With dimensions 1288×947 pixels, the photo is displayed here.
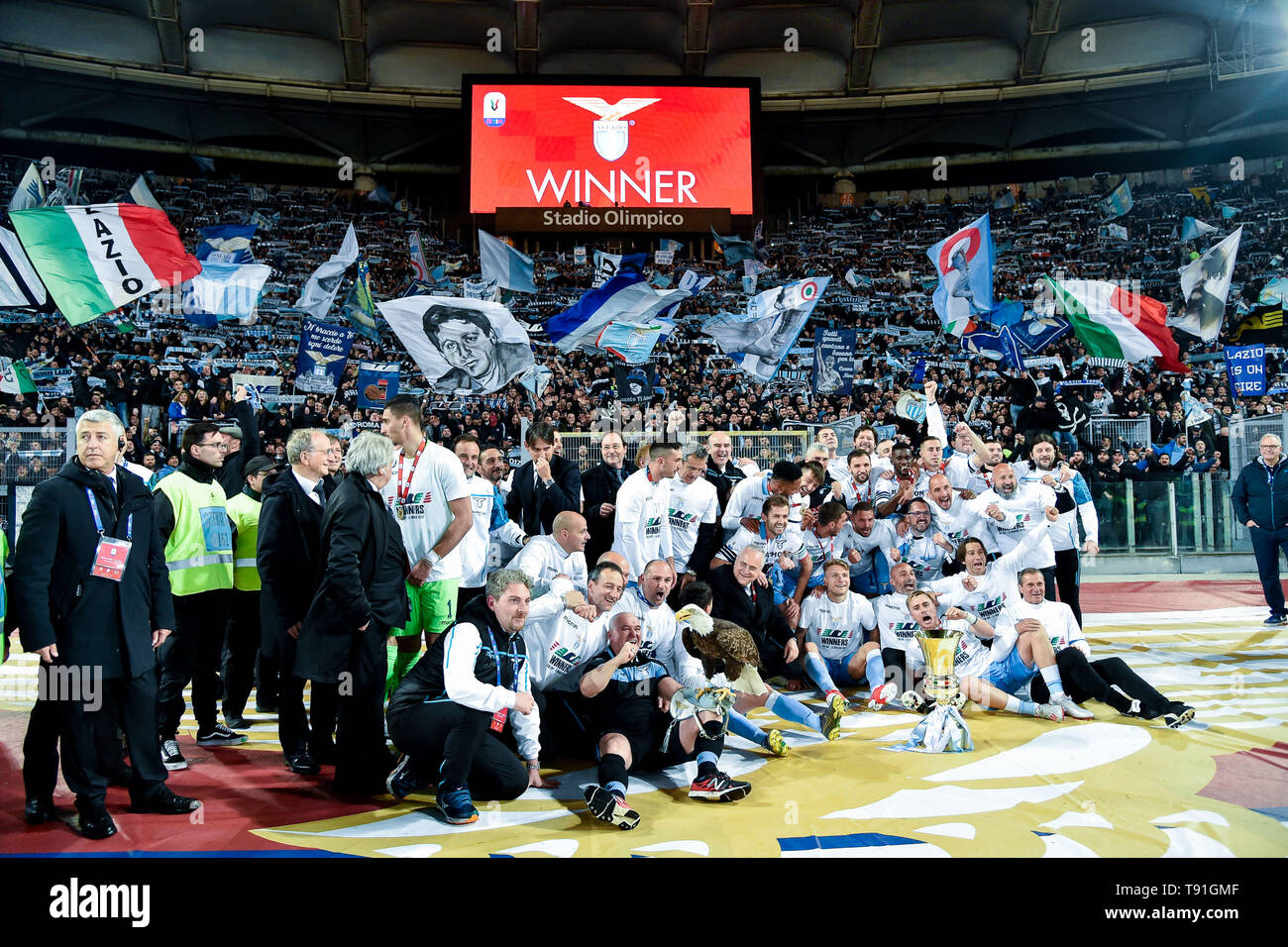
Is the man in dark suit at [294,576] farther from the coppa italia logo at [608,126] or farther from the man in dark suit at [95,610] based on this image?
the coppa italia logo at [608,126]

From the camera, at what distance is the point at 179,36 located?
24641 millimetres

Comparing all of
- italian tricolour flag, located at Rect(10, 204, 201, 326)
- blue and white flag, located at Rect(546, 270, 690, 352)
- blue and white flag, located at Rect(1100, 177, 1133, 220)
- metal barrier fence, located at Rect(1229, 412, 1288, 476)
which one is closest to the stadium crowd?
italian tricolour flag, located at Rect(10, 204, 201, 326)

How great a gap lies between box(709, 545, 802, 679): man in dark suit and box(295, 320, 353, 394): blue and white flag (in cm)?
867

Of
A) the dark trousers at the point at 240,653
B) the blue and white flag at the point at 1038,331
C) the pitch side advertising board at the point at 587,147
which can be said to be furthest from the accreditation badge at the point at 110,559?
the pitch side advertising board at the point at 587,147

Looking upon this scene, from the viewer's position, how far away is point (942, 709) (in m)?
6.03

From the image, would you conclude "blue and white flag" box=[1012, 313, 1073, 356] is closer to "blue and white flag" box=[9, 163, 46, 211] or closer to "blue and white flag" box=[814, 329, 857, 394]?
"blue and white flag" box=[814, 329, 857, 394]

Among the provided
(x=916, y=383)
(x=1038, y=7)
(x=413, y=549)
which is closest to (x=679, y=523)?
(x=413, y=549)

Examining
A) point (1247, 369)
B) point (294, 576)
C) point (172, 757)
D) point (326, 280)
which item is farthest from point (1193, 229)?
point (172, 757)

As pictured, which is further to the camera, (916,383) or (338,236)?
(338,236)

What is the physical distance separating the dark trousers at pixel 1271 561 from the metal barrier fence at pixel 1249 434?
3506mm

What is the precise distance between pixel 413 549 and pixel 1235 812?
16.1ft

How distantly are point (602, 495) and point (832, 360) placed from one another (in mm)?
10144

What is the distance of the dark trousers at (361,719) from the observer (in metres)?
5.11

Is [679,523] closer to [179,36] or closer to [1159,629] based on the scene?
[1159,629]
